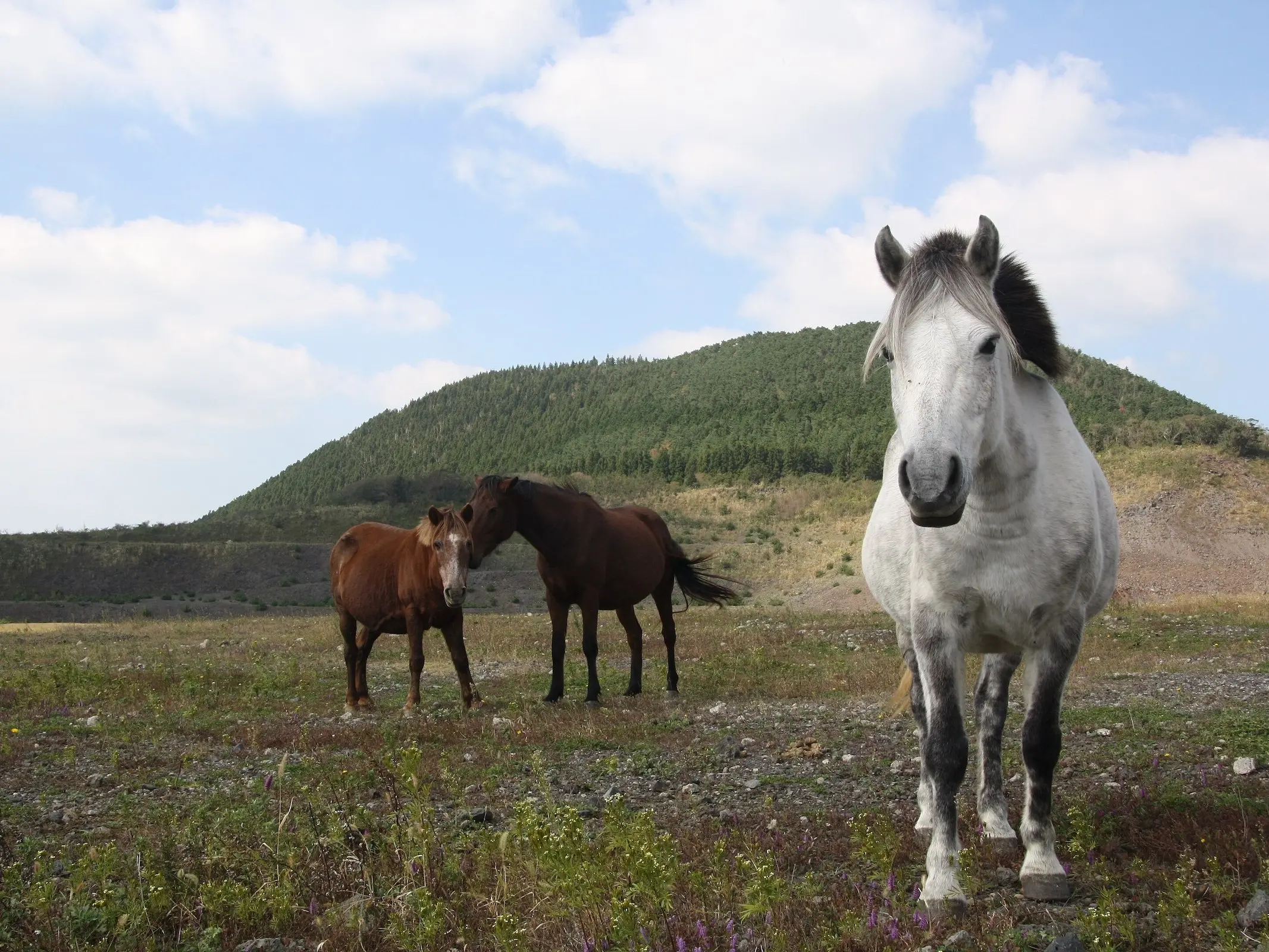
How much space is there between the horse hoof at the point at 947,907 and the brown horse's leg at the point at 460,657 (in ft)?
24.5

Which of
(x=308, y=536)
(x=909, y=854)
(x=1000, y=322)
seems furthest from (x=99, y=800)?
(x=308, y=536)

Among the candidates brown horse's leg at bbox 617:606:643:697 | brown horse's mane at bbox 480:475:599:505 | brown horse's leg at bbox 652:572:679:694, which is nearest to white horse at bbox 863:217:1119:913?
brown horse's mane at bbox 480:475:599:505

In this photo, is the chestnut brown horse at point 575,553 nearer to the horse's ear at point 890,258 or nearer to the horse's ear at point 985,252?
the horse's ear at point 890,258

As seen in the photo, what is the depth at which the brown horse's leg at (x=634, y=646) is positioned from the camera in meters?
11.5

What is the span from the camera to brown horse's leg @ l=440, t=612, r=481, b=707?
10.5m

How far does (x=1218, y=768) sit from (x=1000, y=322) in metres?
3.80

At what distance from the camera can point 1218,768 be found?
228 inches

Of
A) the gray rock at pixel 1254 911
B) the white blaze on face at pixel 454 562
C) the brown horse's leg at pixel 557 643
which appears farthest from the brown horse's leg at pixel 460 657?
the gray rock at pixel 1254 911

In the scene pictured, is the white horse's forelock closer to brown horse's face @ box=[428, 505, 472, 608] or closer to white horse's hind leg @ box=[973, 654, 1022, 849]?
white horse's hind leg @ box=[973, 654, 1022, 849]

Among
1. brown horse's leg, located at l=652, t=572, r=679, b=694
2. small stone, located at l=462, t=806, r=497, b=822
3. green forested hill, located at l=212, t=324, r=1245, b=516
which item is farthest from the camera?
green forested hill, located at l=212, t=324, r=1245, b=516

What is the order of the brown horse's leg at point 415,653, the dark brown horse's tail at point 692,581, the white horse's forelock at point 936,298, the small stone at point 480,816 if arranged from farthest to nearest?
1. the dark brown horse's tail at point 692,581
2. the brown horse's leg at point 415,653
3. the small stone at point 480,816
4. the white horse's forelock at point 936,298

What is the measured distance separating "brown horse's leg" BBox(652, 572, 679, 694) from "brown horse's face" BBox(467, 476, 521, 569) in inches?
96.4

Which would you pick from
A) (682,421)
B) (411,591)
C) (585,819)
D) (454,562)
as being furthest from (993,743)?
(682,421)

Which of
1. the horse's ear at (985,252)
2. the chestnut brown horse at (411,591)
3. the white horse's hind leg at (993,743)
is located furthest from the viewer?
the chestnut brown horse at (411,591)
